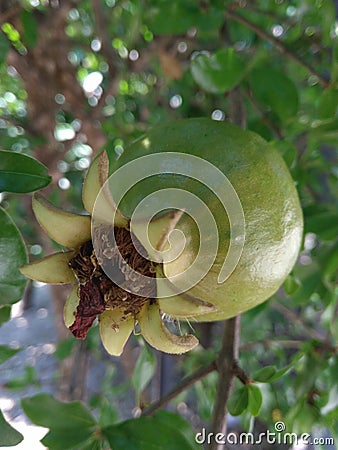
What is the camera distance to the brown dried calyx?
0.50m

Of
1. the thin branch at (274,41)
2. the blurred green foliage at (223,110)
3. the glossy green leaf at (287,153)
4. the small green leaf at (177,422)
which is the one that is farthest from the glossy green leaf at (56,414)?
the thin branch at (274,41)

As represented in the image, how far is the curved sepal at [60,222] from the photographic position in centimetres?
48

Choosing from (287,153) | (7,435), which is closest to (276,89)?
(287,153)

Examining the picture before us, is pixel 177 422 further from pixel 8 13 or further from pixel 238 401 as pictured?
pixel 8 13

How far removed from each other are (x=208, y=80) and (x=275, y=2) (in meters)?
0.42

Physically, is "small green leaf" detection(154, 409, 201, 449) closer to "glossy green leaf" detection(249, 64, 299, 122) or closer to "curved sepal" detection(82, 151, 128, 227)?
"curved sepal" detection(82, 151, 128, 227)

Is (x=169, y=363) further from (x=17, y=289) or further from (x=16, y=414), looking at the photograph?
(x=17, y=289)

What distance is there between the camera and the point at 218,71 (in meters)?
0.84

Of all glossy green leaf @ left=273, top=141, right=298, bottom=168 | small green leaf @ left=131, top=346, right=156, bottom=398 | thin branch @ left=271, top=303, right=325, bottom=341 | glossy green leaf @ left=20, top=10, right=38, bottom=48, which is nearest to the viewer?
glossy green leaf @ left=273, top=141, right=298, bottom=168

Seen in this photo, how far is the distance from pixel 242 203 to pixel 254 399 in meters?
0.30

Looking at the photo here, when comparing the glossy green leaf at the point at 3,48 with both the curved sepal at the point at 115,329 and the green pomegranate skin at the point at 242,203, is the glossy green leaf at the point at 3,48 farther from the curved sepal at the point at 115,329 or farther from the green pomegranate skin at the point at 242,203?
the curved sepal at the point at 115,329

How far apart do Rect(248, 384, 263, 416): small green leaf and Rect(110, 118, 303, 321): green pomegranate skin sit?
16cm

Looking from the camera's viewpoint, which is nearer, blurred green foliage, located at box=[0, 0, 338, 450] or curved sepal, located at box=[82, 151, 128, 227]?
curved sepal, located at box=[82, 151, 128, 227]


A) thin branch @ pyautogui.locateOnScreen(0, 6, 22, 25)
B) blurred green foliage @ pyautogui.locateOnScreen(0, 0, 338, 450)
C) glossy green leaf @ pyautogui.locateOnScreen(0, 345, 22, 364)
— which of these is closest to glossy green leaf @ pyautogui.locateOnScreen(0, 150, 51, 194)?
blurred green foliage @ pyautogui.locateOnScreen(0, 0, 338, 450)
